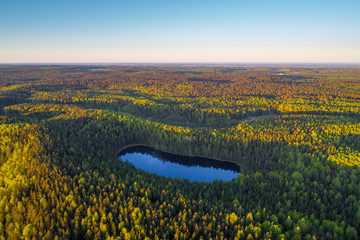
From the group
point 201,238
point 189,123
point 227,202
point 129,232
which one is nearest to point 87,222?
point 129,232

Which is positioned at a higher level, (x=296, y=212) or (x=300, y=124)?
(x=300, y=124)

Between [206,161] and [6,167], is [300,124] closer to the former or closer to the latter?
[206,161]

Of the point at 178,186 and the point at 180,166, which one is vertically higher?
the point at 178,186

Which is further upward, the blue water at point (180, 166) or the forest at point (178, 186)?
the forest at point (178, 186)

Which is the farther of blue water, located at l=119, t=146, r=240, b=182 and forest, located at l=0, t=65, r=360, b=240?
blue water, located at l=119, t=146, r=240, b=182

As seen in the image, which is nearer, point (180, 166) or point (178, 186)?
point (178, 186)

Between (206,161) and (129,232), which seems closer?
(129,232)

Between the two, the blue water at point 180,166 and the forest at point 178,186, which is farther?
the blue water at point 180,166

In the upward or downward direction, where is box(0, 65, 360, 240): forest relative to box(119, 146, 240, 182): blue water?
upward
